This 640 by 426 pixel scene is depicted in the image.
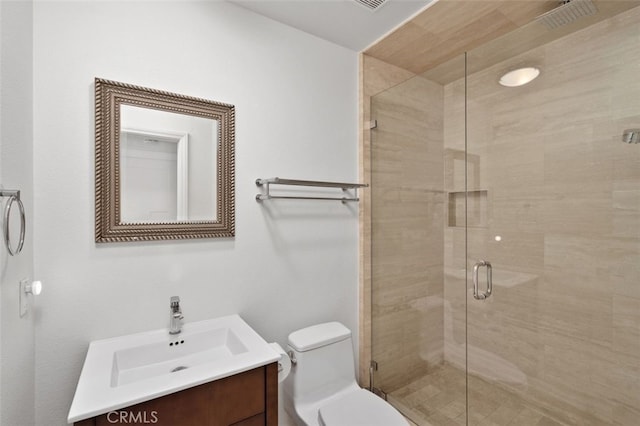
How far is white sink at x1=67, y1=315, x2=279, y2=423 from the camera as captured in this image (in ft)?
3.06

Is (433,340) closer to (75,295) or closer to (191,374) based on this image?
(191,374)

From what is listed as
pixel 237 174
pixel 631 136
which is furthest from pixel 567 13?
pixel 237 174

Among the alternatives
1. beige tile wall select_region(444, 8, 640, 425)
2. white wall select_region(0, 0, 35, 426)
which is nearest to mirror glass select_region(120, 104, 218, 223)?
white wall select_region(0, 0, 35, 426)

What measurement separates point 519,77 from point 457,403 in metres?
1.88

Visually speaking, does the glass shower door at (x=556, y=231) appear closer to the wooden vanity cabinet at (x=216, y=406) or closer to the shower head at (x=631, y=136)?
the shower head at (x=631, y=136)

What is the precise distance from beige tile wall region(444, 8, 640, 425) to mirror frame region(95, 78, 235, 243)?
1.30 m

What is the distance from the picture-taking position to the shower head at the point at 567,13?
56.4 inches

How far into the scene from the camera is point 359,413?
1.50 metres

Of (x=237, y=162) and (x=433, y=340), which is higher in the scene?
(x=237, y=162)

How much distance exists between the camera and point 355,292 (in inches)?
84.4

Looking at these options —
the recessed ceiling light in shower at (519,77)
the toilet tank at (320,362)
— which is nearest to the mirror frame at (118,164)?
the toilet tank at (320,362)

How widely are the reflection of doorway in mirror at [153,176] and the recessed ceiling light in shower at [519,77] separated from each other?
1759 mm

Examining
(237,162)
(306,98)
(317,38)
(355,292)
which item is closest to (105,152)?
(237,162)

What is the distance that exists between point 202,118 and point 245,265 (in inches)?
31.5
